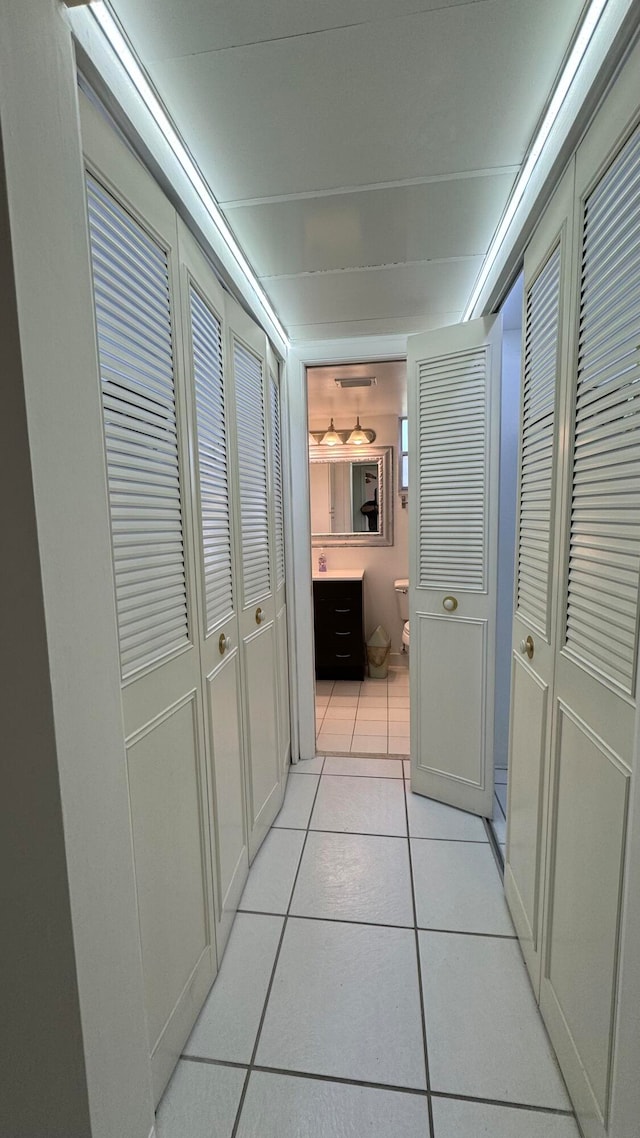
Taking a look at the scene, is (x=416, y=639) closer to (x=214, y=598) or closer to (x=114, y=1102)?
(x=214, y=598)

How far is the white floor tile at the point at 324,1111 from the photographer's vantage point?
971 millimetres

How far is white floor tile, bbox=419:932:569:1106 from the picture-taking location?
1.04 m

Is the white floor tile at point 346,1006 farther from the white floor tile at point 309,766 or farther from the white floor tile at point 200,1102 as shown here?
the white floor tile at point 309,766

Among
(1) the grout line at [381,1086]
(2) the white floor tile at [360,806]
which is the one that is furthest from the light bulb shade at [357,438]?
(1) the grout line at [381,1086]

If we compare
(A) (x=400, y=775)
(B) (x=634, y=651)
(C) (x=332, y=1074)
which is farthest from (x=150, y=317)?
(A) (x=400, y=775)

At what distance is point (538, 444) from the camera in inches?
50.8

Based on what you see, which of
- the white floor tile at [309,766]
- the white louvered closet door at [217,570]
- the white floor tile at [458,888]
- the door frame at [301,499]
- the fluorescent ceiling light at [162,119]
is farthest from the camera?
the white floor tile at [309,766]

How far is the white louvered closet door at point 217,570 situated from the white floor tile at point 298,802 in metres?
0.43

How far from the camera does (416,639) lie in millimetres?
2117

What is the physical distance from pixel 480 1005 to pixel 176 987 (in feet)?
2.66

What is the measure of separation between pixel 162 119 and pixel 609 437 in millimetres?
1178

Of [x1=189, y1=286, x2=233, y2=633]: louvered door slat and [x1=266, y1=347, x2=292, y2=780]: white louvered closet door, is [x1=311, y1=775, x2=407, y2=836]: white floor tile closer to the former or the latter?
[x1=266, y1=347, x2=292, y2=780]: white louvered closet door

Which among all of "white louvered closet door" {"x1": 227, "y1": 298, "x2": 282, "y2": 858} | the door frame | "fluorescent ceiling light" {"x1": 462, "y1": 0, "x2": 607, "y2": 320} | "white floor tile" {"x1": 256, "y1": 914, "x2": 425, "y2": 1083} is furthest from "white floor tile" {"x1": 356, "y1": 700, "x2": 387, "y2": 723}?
"fluorescent ceiling light" {"x1": 462, "y1": 0, "x2": 607, "y2": 320}

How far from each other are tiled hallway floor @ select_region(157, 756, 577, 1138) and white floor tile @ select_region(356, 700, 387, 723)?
3.77 ft
